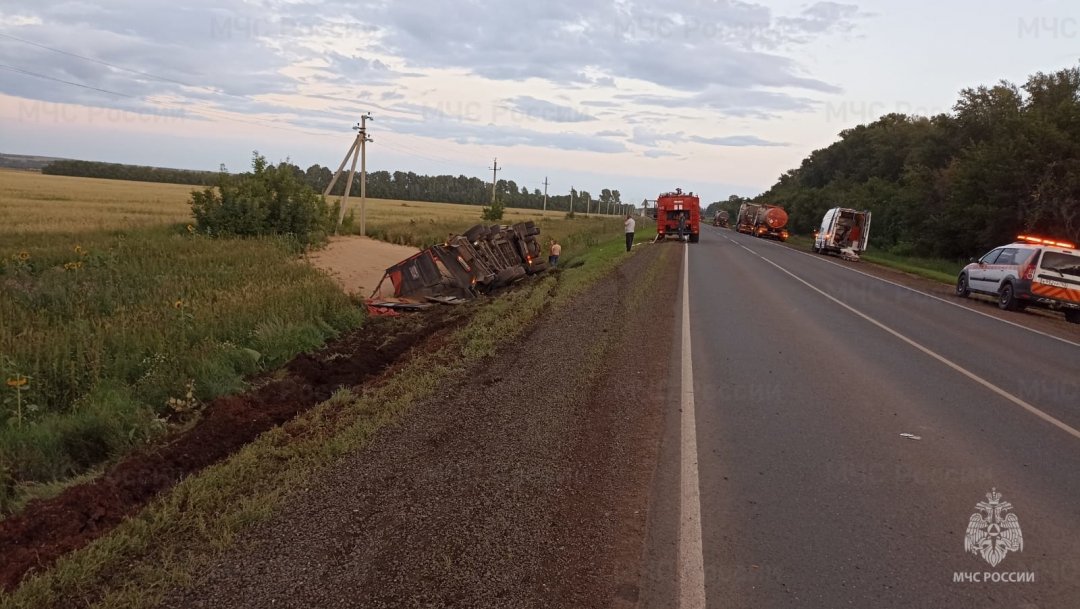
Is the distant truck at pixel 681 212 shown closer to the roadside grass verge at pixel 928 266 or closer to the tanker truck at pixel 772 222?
the roadside grass verge at pixel 928 266

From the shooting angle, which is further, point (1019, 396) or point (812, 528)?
point (1019, 396)

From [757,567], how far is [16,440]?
22.6 ft

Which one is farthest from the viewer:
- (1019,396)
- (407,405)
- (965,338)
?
(965,338)

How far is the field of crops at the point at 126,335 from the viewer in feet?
22.1

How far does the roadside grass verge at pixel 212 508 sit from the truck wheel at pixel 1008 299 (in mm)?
14330

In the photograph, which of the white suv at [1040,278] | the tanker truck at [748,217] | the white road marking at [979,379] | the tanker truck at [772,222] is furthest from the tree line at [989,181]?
the white road marking at [979,379]

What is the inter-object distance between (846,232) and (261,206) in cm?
2660

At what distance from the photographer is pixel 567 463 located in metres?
4.88

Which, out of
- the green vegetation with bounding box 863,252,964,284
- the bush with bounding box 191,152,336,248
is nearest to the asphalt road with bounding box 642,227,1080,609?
the green vegetation with bounding box 863,252,964,284

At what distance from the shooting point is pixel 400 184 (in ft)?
460

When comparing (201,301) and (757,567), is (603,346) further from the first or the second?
(201,301)

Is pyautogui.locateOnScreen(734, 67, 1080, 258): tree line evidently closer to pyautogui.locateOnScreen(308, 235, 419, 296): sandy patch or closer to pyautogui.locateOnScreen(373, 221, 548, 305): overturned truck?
pyautogui.locateOnScreen(373, 221, 548, 305): overturned truck

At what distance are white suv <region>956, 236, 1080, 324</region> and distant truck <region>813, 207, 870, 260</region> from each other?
16.0 meters

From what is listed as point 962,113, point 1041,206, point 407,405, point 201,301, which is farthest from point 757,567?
point 962,113
